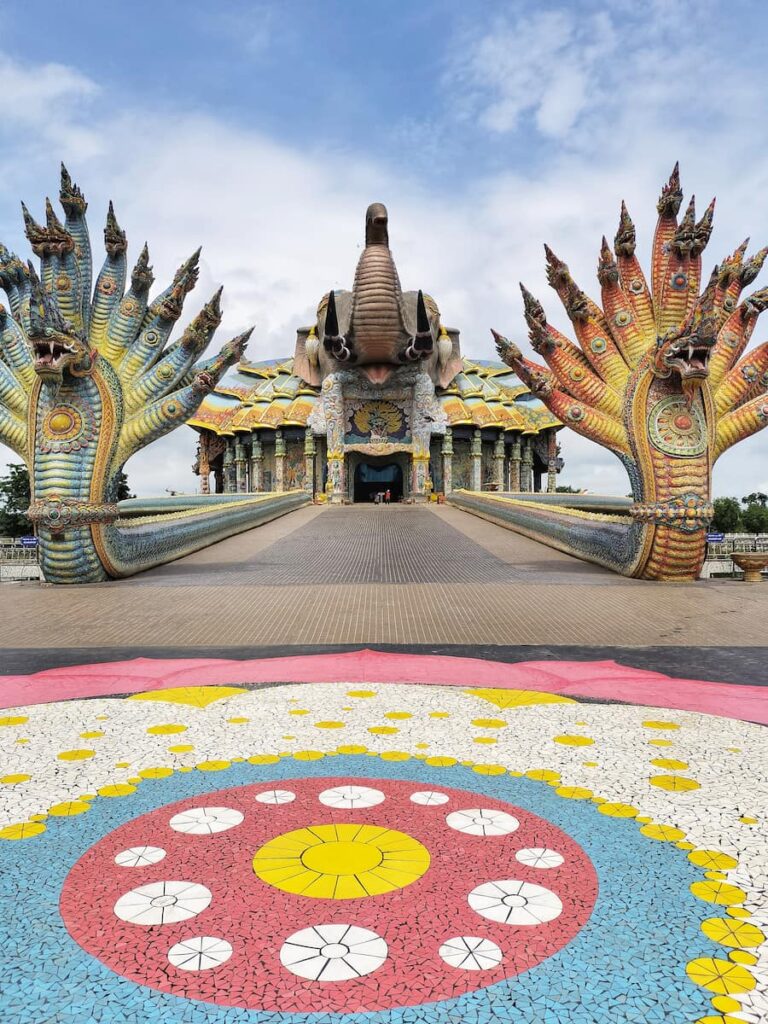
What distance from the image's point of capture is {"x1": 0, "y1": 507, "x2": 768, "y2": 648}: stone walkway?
8.60 meters

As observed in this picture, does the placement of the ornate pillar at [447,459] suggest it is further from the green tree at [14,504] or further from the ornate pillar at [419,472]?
the green tree at [14,504]

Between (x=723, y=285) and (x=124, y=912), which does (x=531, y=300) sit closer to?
(x=723, y=285)

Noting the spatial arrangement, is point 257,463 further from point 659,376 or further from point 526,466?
point 659,376

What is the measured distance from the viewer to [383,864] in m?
2.99

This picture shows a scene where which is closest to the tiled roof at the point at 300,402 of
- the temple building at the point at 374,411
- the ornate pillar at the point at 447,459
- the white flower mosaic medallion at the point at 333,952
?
the temple building at the point at 374,411

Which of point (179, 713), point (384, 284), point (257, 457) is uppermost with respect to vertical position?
point (384, 284)

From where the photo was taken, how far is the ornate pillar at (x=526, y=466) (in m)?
42.8

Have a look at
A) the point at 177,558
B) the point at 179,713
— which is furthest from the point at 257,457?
the point at 179,713

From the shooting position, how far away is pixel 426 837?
10.6 feet

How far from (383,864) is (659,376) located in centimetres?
1211

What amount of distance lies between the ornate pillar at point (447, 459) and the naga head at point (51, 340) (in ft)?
87.3

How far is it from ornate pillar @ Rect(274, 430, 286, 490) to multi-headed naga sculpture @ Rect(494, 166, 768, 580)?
2545 cm

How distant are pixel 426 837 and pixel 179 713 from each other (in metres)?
2.73

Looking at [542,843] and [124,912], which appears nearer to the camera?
[124,912]
